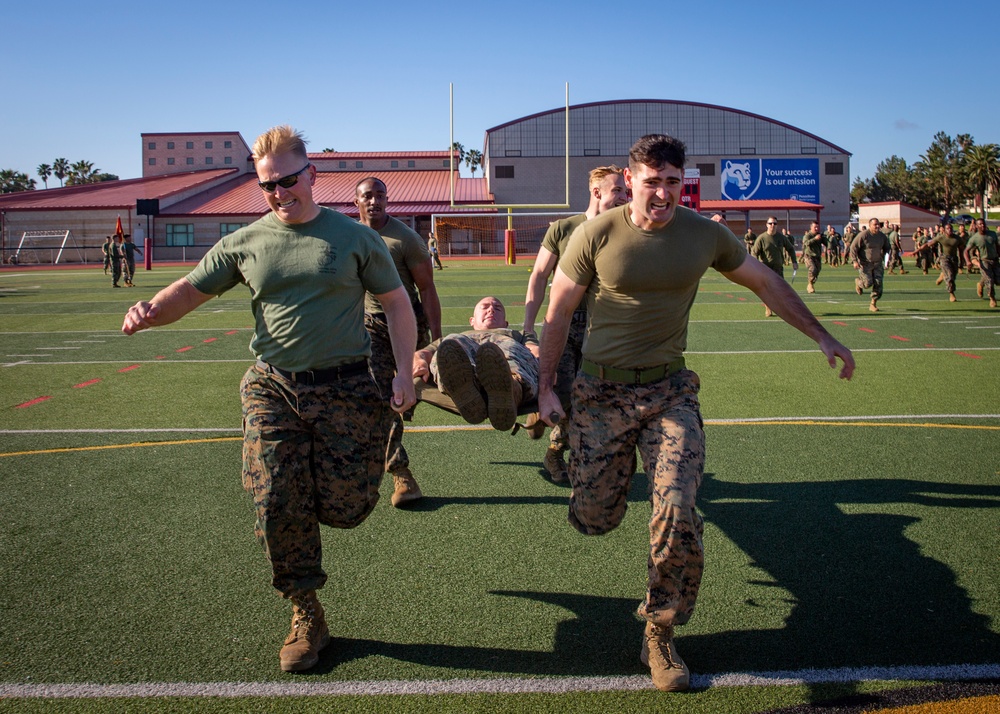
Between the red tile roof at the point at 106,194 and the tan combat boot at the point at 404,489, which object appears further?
the red tile roof at the point at 106,194

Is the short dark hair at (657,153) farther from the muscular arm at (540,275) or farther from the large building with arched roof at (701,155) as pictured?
the large building with arched roof at (701,155)

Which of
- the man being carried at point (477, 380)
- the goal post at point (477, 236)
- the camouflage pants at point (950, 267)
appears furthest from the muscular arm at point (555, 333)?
the goal post at point (477, 236)

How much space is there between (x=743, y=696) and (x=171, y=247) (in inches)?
2355

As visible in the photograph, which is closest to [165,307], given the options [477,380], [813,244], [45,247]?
[477,380]

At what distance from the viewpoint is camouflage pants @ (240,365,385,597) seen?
3709 mm

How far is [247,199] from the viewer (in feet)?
217

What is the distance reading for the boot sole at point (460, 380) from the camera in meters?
4.72

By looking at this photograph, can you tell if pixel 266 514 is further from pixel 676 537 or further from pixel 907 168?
pixel 907 168

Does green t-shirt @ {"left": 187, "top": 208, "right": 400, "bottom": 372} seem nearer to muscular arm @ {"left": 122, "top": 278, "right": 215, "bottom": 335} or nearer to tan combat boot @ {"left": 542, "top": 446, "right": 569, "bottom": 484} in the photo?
muscular arm @ {"left": 122, "top": 278, "right": 215, "bottom": 335}

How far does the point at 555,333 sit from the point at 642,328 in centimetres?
41

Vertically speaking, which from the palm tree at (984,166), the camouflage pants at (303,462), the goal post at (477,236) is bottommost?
the camouflage pants at (303,462)

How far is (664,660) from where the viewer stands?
11.6 feet

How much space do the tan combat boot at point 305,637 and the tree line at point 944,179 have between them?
92.2 metres

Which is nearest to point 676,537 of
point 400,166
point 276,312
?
point 276,312
